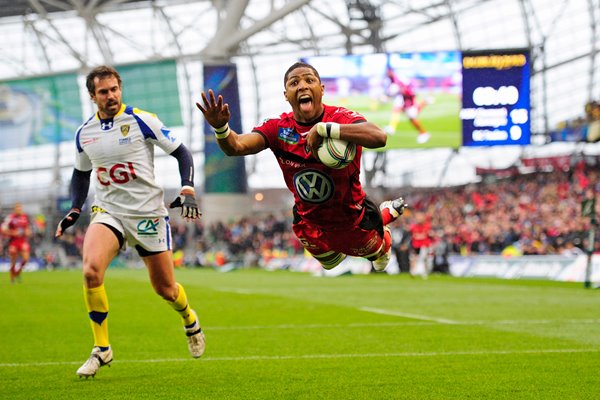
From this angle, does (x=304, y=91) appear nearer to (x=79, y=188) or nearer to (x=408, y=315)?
(x=79, y=188)

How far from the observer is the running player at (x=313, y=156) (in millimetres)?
7055

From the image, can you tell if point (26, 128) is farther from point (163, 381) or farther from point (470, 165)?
point (163, 381)

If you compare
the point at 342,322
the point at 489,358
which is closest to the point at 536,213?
the point at 342,322

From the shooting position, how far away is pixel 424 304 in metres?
17.4

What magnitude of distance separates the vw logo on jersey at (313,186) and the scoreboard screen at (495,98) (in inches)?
912

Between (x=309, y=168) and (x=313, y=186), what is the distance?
163 mm

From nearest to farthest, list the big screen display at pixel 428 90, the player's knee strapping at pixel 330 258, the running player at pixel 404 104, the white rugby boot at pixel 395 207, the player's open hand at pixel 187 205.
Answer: the player's open hand at pixel 187 205 < the player's knee strapping at pixel 330 258 < the white rugby boot at pixel 395 207 < the big screen display at pixel 428 90 < the running player at pixel 404 104

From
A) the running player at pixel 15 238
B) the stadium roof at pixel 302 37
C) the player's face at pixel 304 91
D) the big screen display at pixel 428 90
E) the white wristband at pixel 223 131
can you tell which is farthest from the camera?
the stadium roof at pixel 302 37

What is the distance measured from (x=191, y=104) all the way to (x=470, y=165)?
64.3 ft

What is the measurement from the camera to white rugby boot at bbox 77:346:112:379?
8188mm

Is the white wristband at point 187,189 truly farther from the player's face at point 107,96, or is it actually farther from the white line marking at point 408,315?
the white line marking at point 408,315

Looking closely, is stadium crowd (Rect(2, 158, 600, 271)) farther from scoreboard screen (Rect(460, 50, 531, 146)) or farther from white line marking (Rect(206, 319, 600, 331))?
white line marking (Rect(206, 319, 600, 331))

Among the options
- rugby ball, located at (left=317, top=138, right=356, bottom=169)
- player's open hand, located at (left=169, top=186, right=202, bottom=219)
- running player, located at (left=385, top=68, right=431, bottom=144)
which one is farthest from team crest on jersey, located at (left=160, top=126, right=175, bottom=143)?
running player, located at (left=385, top=68, right=431, bottom=144)

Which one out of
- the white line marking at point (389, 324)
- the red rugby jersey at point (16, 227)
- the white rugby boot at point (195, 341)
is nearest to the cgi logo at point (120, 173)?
the white rugby boot at point (195, 341)
